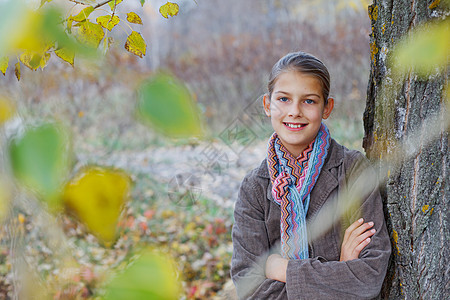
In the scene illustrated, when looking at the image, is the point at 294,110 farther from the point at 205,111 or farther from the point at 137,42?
the point at 205,111

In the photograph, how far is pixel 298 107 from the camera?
59.7 inches

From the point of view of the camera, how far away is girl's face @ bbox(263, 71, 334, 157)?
152 cm

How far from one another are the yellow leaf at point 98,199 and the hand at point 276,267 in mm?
1166

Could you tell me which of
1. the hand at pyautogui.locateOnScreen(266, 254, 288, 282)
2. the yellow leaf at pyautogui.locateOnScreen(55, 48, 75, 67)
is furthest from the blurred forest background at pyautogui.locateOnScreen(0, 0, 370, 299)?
the yellow leaf at pyautogui.locateOnScreen(55, 48, 75, 67)

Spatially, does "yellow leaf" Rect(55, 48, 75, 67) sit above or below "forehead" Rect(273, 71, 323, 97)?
below

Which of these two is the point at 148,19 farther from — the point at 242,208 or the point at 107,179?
the point at 107,179

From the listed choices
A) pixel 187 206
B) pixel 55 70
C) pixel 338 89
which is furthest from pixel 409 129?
pixel 338 89

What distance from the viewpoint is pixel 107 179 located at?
352mm

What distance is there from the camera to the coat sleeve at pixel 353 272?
1.35 metres

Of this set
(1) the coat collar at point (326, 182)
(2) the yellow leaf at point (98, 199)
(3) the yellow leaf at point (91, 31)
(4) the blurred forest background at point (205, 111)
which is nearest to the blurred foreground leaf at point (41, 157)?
(2) the yellow leaf at point (98, 199)

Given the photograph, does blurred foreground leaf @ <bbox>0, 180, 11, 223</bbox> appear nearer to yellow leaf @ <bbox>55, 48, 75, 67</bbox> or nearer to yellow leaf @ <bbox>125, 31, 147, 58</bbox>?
yellow leaf @ <bbox>55, 48, 75, 67</bbox>

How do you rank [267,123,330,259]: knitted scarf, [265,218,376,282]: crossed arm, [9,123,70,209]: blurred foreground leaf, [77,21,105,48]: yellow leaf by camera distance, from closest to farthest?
[9,123,70,209]: blurred foreground leaf, [77,21,105,48]: yellow leaf, [265,218,376,282]: crossed arm, [267,123,330,259]: knitted scarf

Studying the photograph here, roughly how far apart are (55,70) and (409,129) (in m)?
4.29

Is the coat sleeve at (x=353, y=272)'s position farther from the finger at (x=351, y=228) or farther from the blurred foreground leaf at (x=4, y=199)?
the blurred foreground leaf at (x=4, y=199)
